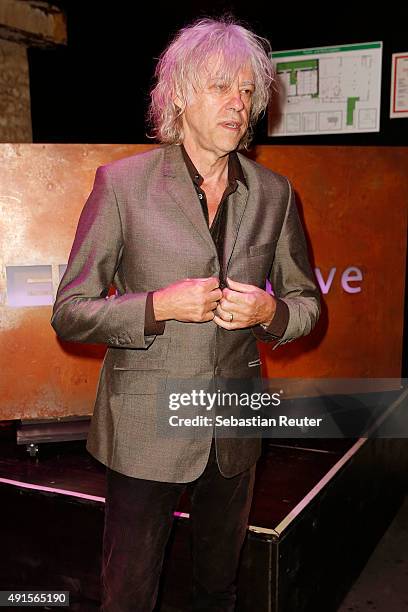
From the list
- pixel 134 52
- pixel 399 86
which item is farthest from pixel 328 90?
pixel 134 52

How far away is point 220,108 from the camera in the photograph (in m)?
1.48

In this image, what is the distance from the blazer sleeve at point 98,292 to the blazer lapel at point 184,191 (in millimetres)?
152

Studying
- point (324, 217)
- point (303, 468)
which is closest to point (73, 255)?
point (303, 468)

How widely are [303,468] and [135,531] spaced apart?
4.73 feet

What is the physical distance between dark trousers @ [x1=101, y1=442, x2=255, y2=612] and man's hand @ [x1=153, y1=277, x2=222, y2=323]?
1.34ft

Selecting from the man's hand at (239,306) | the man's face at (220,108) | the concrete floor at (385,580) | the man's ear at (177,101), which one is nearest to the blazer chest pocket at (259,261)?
the man's hand at (239,306)

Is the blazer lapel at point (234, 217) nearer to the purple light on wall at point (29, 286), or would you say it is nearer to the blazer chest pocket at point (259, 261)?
the blazer chest pocket at point (259, 261)

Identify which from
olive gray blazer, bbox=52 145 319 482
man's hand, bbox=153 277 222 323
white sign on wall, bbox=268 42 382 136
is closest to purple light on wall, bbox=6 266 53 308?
olive gray blazer, bbox=52 145 319 482

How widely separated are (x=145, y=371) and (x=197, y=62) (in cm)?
78

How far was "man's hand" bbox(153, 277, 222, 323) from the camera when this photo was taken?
1364 mm

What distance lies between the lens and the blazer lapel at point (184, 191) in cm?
146

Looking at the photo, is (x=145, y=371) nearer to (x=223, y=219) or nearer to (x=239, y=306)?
(x=239, y=306)

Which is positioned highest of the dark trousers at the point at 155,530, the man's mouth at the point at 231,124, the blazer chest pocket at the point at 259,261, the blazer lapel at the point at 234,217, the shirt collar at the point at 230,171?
the man's mouth at the point at 231,124

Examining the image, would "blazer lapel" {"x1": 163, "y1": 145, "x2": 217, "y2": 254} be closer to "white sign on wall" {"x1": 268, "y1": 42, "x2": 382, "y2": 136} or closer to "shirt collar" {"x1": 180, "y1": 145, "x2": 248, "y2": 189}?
"shirt collar" {"x1": 180, "y1": 145, "x2": 248, "y2": 189}
